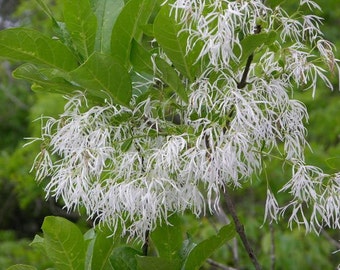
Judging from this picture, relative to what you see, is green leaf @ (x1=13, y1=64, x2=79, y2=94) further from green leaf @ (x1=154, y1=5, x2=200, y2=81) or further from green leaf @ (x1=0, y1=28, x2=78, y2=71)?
green leaf @ (x1=154, y1=5, x2=200, y2=81)

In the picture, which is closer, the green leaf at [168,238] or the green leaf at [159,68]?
the green leaf at [159,68]

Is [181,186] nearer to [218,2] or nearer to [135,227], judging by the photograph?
[135,227]

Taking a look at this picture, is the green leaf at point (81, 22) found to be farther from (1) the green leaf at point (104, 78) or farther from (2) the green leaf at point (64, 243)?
(2) the green leaf at point (64, 243)

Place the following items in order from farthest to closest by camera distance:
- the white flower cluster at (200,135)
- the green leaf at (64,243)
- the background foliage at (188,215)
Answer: the background foliage at (188,215) < the green leaf at (64,243) < the white flower cluster at (200,135)

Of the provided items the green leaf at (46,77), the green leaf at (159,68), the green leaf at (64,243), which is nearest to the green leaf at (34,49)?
the green leaf at (46,77)

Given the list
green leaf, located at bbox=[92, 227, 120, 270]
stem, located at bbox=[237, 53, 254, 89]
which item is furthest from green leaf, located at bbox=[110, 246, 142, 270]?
stem, located at bbox=[237, 53, 254, 89]

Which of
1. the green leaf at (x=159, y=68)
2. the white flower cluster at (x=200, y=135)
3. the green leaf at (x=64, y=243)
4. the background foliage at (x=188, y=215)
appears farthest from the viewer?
the background foliage at (x=188, y=215)

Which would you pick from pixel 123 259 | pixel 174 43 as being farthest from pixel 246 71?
pixel 123 259
